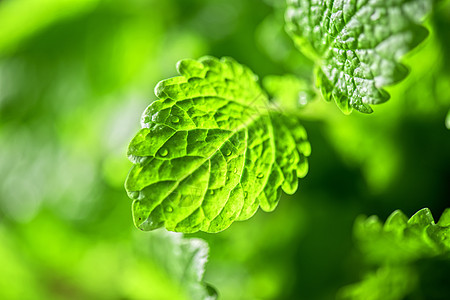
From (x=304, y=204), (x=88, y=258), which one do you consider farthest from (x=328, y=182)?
(x=88, y=258)

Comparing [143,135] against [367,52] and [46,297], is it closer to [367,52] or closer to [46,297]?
[367,52]

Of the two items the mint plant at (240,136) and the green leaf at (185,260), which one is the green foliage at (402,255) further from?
the green leaf at (185,260)

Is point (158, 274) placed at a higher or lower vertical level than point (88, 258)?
lower

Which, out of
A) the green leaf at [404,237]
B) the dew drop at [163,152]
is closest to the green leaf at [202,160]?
the dew drop at [163,152]

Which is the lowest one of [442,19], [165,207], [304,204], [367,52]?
[165,207]

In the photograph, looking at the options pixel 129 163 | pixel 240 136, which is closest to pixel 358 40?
pixel 240 136

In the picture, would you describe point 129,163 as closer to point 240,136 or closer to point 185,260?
point 185,260

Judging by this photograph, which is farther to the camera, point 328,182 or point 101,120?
point 101,120
